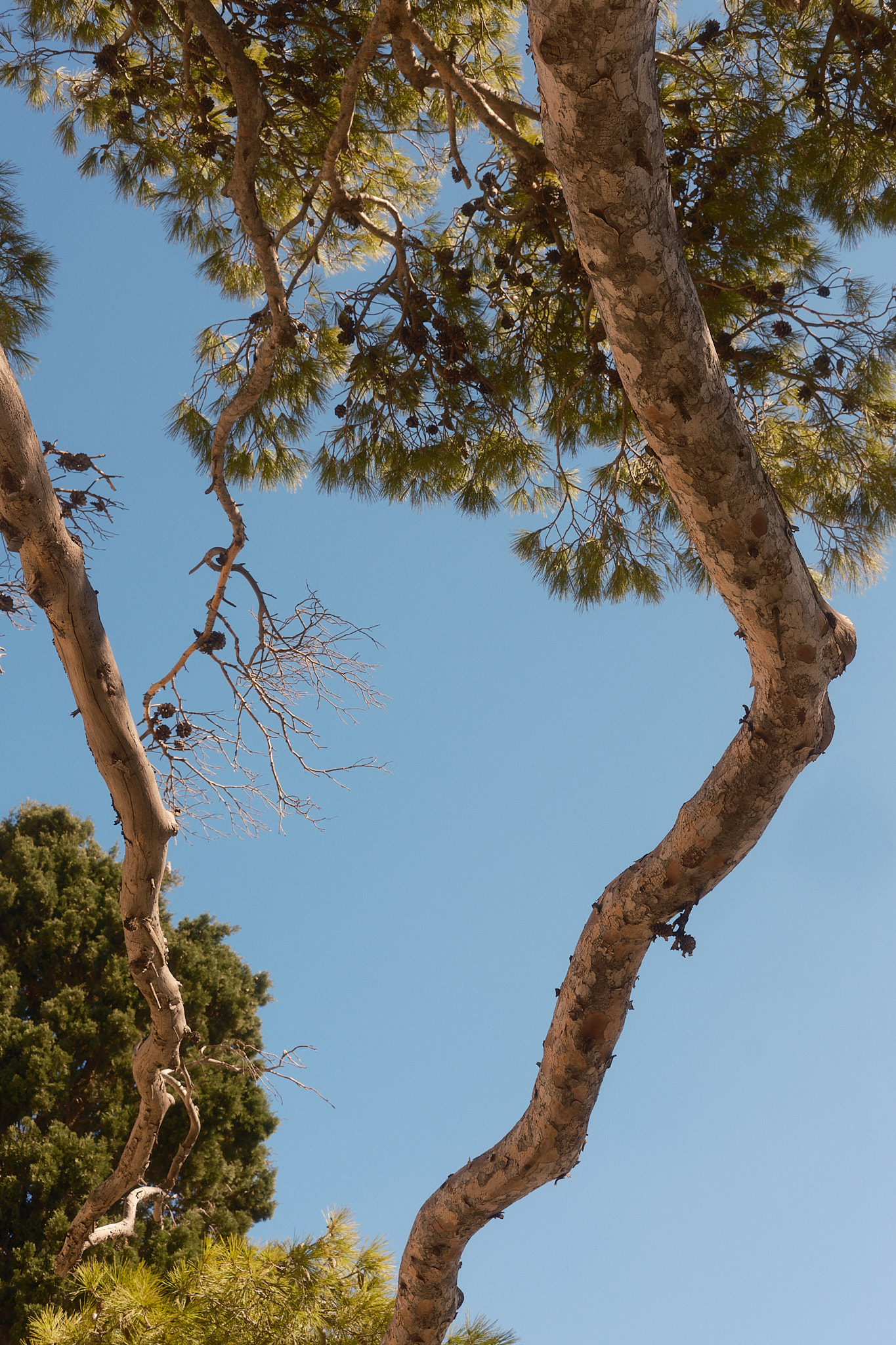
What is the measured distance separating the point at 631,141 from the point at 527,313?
6.33 feet

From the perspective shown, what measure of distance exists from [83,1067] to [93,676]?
202 inches

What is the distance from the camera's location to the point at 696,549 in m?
1.84

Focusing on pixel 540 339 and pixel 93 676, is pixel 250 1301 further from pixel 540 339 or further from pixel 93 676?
pixel 540 339

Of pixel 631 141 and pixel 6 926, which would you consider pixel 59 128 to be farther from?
pixel 6 926

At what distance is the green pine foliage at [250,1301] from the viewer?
2.83m

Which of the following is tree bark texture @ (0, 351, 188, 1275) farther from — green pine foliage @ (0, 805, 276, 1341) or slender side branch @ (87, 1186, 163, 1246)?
green pine foliage @ (0, 805, 276, 1341)

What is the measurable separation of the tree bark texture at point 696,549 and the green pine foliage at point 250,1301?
531mm

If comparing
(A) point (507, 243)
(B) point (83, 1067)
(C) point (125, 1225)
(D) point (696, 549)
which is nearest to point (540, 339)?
(A) point (507, 243)

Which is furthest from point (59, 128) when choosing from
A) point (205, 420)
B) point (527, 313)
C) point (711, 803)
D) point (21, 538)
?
point (711, 803)

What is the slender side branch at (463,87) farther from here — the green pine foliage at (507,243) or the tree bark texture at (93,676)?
the tree bark texture at (93,676)

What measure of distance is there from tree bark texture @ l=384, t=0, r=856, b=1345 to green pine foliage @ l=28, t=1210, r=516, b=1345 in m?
0.53

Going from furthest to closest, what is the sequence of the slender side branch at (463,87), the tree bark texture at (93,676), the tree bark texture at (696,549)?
the slender side branch at (463,87), the tree bark texture at (93,676), the tree bark texture at (696,549)

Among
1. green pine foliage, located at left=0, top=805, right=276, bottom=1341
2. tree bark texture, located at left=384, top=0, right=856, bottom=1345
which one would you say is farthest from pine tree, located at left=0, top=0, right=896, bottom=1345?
green pine foliage, located at left=0, top=805, right=276, bottom=1341

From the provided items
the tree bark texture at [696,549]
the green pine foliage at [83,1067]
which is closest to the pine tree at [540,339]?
the tree bark texture at [696,549]
